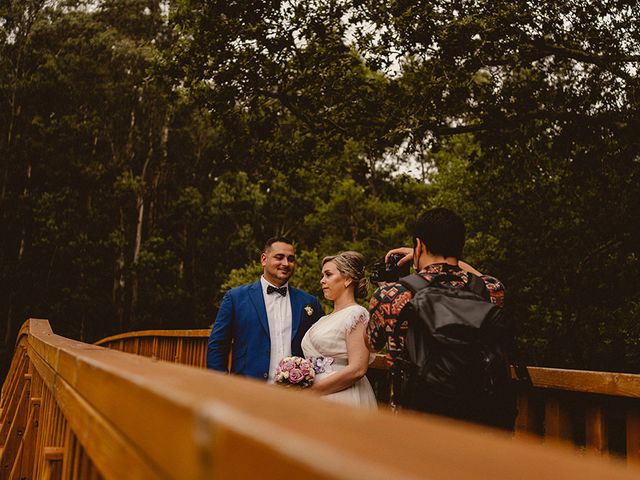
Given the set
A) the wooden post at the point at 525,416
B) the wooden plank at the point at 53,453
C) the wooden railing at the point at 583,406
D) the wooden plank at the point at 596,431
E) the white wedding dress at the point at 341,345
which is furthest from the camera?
the white wedding dress at the point at 341,345

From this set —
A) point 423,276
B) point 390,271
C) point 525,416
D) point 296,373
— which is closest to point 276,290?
point 296,373

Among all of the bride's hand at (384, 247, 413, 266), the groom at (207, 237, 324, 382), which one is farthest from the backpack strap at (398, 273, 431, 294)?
the groom at (207, 237, 324, 382)

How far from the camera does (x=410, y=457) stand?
449mm

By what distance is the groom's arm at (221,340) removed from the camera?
480 cm

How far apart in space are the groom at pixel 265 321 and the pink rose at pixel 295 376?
751 mm

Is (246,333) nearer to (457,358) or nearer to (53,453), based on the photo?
(457,358)

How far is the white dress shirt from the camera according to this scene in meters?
4.98

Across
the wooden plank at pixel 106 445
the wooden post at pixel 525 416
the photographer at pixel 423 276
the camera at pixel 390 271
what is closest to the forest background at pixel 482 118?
the wooden post at pixel 525 416

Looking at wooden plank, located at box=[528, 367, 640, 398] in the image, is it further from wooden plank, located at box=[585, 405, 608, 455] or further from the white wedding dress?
the white wedding dress

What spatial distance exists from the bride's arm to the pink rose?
0.10 metres

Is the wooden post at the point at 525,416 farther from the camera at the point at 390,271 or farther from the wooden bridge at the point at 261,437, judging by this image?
the wooden bridge at the point at 261,437

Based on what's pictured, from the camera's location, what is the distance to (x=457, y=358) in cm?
280

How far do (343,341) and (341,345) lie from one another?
0.03m

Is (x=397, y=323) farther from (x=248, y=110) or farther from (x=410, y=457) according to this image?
(x=248, y=110)
